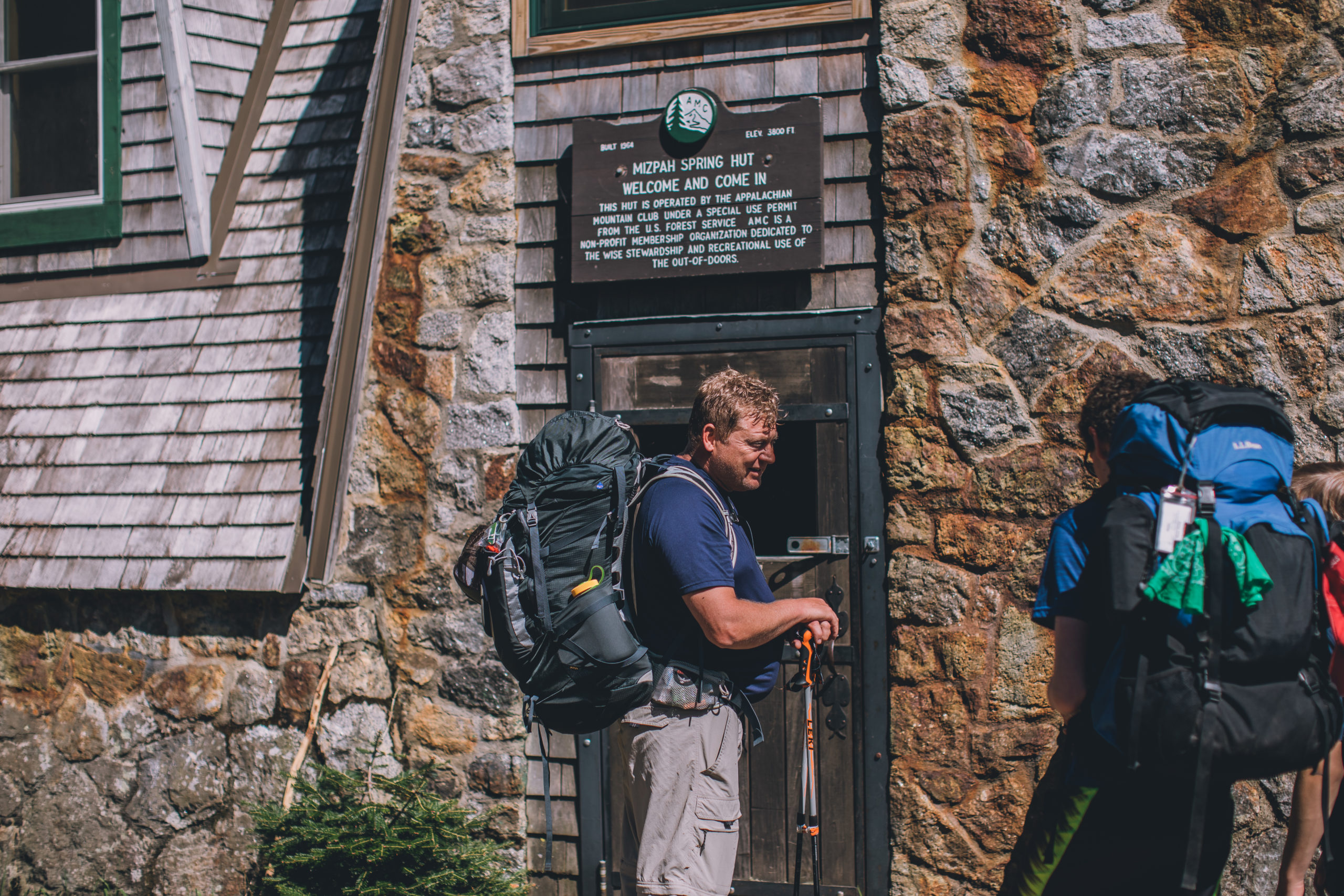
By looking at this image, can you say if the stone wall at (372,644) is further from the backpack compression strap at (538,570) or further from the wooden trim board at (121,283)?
the backpack compression strap at (538,570)

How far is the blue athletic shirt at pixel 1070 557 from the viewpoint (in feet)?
6.77

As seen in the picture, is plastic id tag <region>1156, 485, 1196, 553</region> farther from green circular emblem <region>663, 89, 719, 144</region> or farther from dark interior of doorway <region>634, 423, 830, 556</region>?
dark interior of doorway <region>634, 423, 830, 556</region>

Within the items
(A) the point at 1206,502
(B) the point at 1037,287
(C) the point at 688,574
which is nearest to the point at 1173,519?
(A) the point at 1206,502

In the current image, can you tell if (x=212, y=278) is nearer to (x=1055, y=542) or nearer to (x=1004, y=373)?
(x=1004, y=373)

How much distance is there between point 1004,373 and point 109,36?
15.4ft

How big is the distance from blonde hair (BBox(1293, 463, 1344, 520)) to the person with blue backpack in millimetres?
525

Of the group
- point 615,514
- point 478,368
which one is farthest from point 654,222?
point 615,514

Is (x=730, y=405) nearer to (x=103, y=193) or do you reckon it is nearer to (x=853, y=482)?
(x=853, y=482)

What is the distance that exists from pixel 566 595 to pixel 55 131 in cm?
462

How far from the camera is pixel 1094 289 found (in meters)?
3.42

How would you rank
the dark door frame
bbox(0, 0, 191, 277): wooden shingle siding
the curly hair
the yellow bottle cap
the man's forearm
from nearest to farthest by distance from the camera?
1. the curly hair
2. the man's forearm
3. the yellow bottle cap
4. the dark door frame
5. bbox(0, 0, 191, 277): wooden shingle siding

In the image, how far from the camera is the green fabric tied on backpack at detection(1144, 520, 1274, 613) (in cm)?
182

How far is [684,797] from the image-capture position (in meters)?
2.50

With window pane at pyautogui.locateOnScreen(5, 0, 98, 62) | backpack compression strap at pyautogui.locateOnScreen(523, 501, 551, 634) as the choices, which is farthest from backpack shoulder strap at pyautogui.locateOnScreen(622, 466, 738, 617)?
window pane at pyautogui.locateOnScreen(5, 0, 98, 62)
